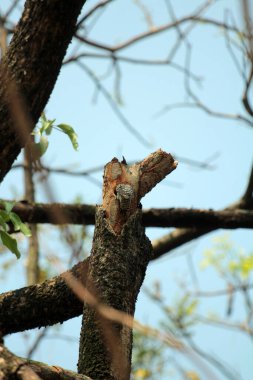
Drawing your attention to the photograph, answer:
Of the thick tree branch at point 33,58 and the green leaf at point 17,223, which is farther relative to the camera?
the thick tree branch at point 33,58

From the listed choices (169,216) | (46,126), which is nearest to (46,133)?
(46,126)

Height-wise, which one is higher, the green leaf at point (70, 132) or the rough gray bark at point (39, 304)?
the green leaf at point (70, 132)

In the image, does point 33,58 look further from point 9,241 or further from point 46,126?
point 9,241

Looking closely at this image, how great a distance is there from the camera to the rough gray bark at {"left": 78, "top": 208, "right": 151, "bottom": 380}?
84.4 inches

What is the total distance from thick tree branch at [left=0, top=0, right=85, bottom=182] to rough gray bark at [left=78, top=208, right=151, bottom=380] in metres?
0.74

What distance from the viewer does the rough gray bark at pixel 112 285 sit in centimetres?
214

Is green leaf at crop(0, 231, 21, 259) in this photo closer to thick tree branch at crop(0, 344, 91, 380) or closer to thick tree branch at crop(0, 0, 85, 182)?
thick tree branch at crop(0, 0, 85, 182)

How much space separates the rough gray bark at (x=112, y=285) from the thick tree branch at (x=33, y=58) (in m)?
0.74

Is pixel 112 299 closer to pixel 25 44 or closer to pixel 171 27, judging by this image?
pixel 25 44

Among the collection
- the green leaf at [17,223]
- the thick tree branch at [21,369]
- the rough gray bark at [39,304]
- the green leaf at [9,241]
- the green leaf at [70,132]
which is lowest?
the thick tree branch at [21,369]

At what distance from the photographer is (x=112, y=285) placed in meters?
2.26

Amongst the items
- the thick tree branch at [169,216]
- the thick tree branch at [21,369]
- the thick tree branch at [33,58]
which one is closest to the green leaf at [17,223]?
the thick tree branch at [33,58]

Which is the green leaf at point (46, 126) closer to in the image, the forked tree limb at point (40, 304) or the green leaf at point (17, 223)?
the green leaf at point (17, 223)

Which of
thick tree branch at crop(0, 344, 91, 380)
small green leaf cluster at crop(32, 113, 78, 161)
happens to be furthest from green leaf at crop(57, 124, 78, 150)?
thick tree branch at crop(0, 344, 91, 380)
